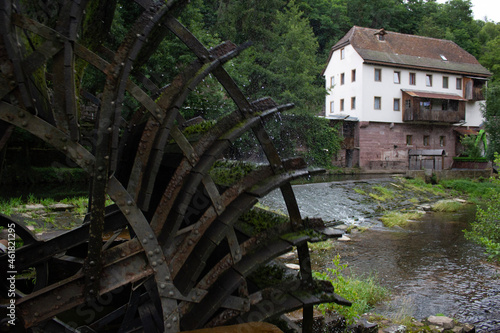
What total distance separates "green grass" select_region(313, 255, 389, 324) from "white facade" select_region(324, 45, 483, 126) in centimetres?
2712

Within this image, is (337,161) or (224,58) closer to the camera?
(224,58)

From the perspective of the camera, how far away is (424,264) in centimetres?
925

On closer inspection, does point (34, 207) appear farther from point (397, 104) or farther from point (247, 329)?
point (397, 104)

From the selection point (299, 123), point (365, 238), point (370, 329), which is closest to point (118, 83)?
point (370, 329)

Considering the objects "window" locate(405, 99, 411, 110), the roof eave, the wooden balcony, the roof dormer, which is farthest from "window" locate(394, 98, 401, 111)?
the roof dormer

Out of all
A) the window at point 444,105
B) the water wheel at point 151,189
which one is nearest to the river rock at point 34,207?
the water wheel at point 151,189

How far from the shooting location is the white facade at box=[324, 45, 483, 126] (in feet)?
108

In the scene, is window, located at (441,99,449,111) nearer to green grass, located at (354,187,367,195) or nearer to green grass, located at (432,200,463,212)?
green grass, located at (432,200,463,212)

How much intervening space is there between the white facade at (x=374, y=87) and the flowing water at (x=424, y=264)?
60.8ft

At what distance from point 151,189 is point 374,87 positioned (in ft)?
109

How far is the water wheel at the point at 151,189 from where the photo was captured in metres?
2.59

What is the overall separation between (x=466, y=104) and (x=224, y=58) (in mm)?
40605

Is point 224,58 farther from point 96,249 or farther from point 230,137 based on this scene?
point 96,249

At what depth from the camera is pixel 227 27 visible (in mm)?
27109
